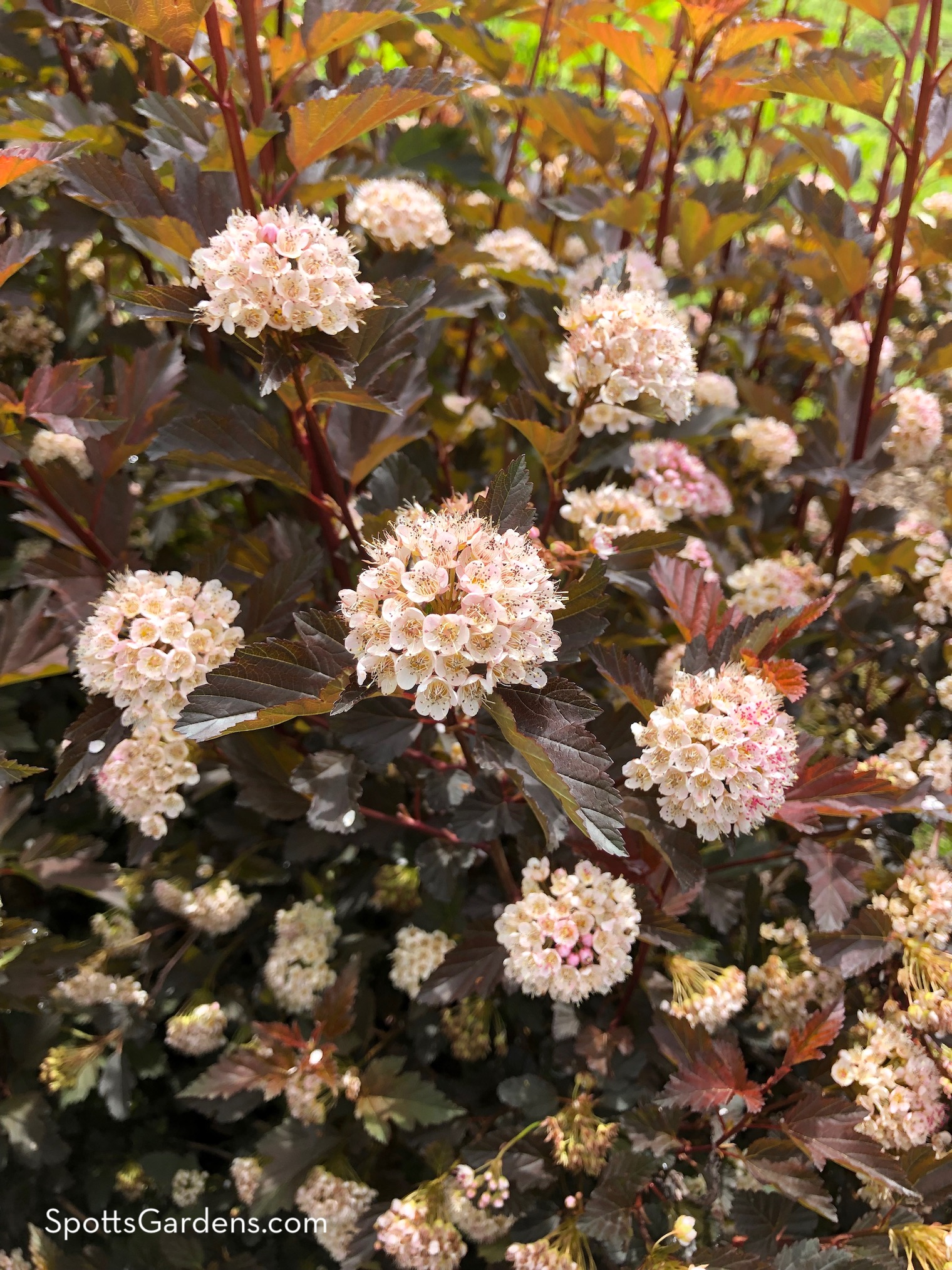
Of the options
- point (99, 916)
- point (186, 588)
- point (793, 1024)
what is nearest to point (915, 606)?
point (793, 1024)

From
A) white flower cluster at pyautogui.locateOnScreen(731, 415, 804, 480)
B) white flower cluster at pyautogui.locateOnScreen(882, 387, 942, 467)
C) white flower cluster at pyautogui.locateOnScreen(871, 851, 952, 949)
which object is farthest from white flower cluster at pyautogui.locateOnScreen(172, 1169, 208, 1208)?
white flower cluster at pyautogui.locateOnScreen(882, 387, 942, 467)

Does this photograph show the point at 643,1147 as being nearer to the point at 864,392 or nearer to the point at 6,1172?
the point at 6,1172

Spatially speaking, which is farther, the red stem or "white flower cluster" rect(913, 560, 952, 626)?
"white flower cluster" rect(913, 560, 952, 626)

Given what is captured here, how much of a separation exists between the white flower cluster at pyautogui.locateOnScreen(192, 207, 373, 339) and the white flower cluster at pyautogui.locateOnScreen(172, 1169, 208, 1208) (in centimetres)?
151

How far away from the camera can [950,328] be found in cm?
171

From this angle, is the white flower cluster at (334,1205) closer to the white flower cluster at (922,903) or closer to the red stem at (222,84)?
the white flower cluster at (922,903)

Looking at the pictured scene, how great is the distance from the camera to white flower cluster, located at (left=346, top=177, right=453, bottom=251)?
5.38 feet

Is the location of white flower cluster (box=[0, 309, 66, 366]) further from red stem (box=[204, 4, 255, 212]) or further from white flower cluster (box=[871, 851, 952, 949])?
white flower cluster (box=[871, 851, 952, 949])

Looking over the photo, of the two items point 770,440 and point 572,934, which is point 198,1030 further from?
point 770,440

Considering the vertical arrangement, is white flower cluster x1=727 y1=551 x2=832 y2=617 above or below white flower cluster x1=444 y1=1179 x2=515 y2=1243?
above

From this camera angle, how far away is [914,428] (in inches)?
73.5

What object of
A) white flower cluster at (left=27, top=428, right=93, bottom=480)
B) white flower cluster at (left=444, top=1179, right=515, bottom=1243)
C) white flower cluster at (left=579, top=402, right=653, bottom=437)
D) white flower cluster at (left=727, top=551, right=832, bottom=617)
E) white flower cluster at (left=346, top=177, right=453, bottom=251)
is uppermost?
white flower cluster at (left=346, top=177, right=453, bottom=251)

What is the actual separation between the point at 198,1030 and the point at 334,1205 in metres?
0.39

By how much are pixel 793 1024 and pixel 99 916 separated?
4.45ft
